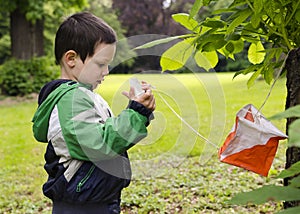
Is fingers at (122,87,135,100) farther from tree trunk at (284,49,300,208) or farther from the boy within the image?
tree trunk at (284,49,300,208)

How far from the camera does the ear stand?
4.58 ft

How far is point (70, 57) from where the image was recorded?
4.60 feet

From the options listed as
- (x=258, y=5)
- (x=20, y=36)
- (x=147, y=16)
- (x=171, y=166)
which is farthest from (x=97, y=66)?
(x=147, y=16)

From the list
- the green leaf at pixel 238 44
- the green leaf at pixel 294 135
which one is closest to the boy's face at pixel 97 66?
the green leaf at pixel 238 44

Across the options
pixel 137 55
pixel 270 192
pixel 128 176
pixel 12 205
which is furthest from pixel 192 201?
pixel 270 192

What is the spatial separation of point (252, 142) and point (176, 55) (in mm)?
371

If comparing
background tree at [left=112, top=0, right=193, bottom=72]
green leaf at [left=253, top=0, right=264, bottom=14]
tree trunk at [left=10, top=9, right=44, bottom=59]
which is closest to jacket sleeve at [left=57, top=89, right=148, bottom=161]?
green leaf at [left=253, top=0, right=264, bottom=14]

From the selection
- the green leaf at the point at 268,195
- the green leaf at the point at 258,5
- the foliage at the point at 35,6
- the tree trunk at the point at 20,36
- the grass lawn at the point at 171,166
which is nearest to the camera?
the green leaf at the point at 268,195

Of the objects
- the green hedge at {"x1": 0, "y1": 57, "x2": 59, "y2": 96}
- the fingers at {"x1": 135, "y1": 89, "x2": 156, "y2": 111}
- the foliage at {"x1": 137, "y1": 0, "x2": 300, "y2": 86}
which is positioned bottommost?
the green hedge at {"x1": 0, "y1": 57, "x2": 59, "y2": 96}

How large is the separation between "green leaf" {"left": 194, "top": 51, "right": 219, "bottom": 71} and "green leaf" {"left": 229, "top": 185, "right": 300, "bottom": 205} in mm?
706

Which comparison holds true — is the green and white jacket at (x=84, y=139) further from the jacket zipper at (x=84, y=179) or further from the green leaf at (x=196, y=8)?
the green leaf at (x=196, y=8)

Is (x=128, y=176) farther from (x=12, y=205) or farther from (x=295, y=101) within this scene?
(x=12, y=205)

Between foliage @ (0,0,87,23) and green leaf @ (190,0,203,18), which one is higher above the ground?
green leaf @ (190,0,203,18)

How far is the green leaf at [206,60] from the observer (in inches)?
47.9
